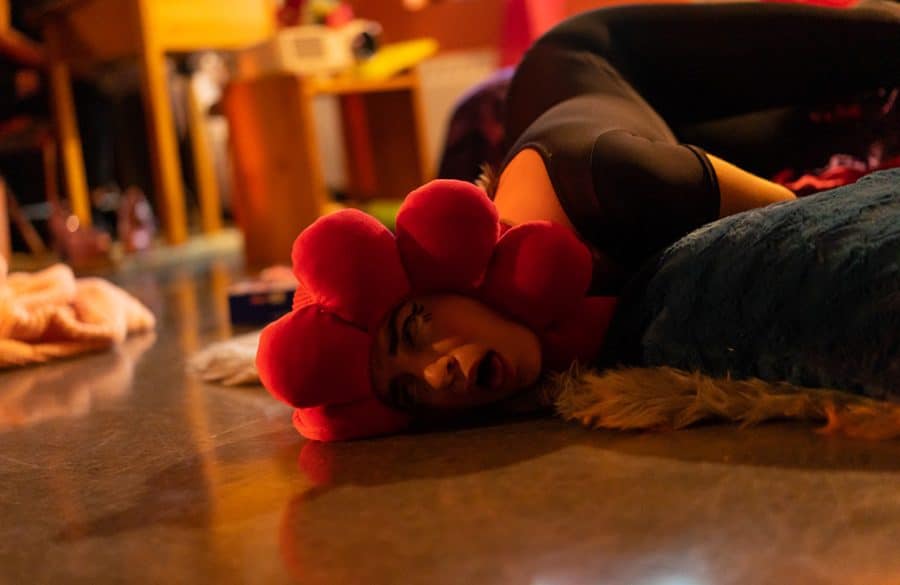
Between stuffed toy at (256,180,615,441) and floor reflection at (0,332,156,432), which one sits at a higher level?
stuffed toy at (256,180,615,441)

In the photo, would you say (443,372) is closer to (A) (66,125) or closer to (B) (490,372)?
(B) (490,372)

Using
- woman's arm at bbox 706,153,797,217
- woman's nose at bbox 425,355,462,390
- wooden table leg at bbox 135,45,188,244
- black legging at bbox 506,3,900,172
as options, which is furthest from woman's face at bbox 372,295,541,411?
wooden table leg at bbox 135,45,188,244

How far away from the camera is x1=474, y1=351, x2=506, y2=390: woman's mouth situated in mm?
862

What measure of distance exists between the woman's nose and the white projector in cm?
190

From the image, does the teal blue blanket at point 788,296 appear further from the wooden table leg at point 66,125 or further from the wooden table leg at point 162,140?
the wooden table leg at point 66,125

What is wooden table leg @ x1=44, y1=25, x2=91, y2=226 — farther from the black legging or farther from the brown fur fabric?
the brown fur fabric

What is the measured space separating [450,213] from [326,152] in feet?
12.6

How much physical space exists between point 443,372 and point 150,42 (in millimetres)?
2686

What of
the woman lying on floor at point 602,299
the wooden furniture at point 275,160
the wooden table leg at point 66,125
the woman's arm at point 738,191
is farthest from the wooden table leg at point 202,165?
the woman's arm at point 738,191

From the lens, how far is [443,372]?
33.0 inches

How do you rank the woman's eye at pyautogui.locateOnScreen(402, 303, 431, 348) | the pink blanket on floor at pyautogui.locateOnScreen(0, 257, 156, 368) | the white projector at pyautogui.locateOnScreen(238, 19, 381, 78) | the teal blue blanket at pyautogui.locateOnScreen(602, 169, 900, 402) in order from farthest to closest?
the white projector at pyautogui.locateOnScreen(238, 19, 381, 78) < the pink blanket on floor at pyautogui.locateOnScreen(0, 257, 156, 368) < the woman's eye at pyautogui.locateOnScreen(402, 303, 431, 348) < the teal blue blanket at pyautogui.locateOnScreen(602, 169, 900, 402)

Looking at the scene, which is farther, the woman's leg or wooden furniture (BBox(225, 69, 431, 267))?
wooden furniture (BBox(225, 69, 431, 267))

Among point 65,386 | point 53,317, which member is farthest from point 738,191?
point 53,317

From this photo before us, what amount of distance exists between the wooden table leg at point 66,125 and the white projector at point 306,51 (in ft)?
3.84
